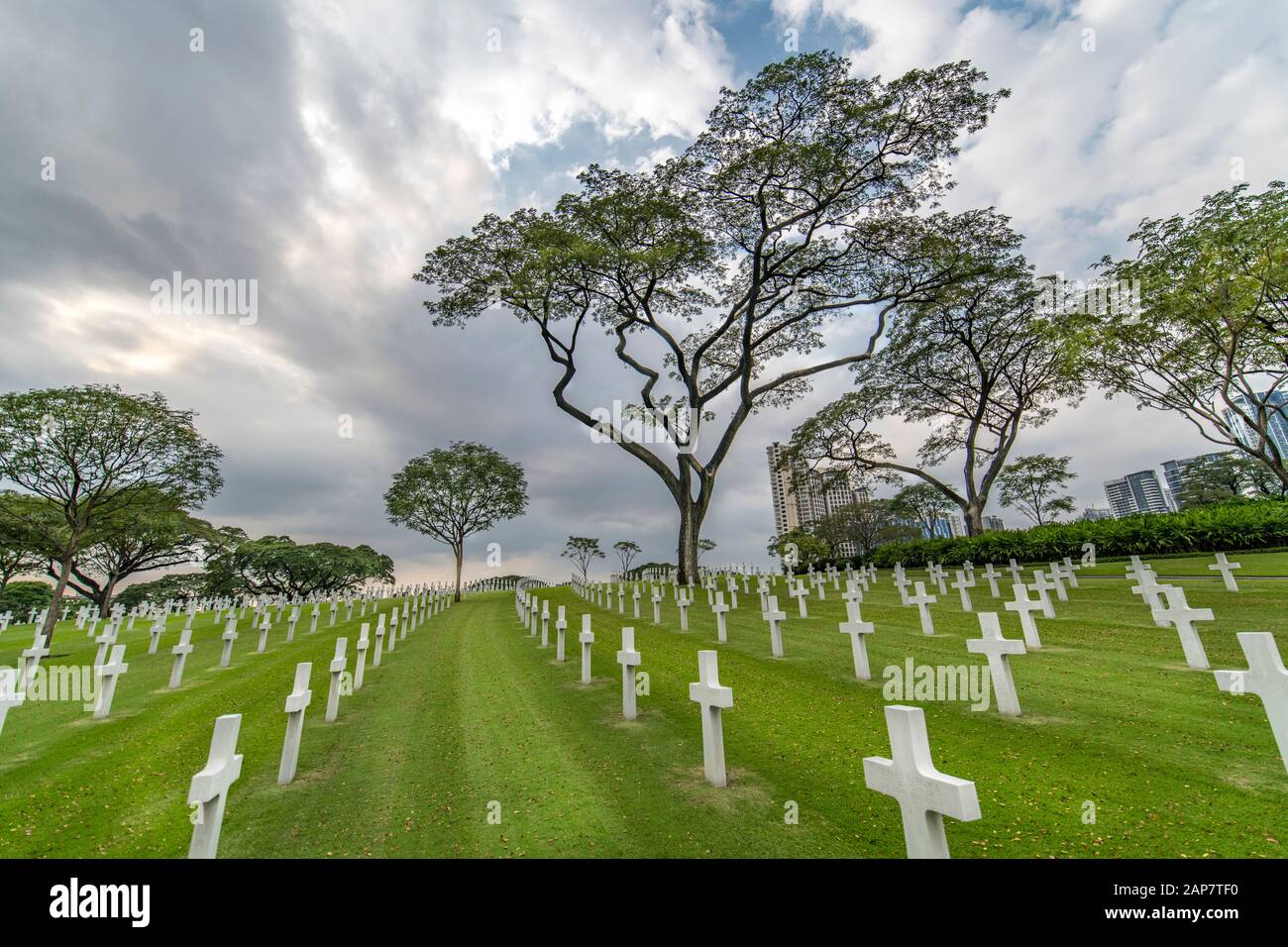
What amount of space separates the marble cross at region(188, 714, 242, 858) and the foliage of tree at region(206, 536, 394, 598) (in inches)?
1297

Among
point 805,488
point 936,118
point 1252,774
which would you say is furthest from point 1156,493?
point 1252,774

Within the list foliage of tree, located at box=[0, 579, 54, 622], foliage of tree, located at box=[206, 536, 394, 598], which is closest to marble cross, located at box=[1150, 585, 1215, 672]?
foliage of tree, located at box=[206, 536, 394, 598]

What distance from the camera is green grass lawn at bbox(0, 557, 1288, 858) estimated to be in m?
3.33

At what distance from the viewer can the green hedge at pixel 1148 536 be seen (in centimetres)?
1853

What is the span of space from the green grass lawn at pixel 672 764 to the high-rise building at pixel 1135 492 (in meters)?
229

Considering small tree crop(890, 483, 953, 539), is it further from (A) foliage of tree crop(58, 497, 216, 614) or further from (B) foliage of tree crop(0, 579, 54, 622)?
(B) foliage of tree crop(0, 579, 54, 622)

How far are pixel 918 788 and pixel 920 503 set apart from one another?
52.0m

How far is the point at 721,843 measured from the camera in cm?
326

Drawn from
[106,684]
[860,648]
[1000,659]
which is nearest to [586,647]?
[860,648]

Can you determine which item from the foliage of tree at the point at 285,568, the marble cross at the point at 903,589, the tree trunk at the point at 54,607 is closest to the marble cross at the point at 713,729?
the marble cross at the point at 903,589

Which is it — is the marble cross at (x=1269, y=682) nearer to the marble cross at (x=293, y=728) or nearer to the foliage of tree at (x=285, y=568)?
the marble cross at (x=293, y=728)

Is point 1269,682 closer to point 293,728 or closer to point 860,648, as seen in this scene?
point 860,648

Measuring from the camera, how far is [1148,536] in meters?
20.6
